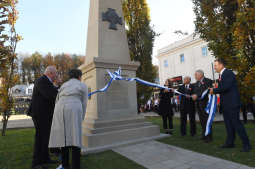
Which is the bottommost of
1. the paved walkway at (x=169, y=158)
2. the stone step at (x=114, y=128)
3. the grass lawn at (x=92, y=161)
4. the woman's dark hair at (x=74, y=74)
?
the grass lawn at (x=92, y=161)

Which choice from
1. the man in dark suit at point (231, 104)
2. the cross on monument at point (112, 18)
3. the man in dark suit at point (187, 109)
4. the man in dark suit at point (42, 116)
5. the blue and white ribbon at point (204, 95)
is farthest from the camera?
the cross on monument at point (112, 18)

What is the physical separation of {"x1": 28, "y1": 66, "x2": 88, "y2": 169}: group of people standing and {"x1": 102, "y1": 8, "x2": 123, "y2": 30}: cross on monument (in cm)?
312

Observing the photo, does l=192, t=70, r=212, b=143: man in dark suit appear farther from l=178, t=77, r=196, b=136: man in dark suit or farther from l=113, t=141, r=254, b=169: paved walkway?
l=113, t=141, r=254, b=169: paved walkway

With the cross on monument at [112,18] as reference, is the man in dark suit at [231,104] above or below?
below

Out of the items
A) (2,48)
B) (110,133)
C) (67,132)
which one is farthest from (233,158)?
(2,48)

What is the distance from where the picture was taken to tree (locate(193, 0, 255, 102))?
6.79 meters

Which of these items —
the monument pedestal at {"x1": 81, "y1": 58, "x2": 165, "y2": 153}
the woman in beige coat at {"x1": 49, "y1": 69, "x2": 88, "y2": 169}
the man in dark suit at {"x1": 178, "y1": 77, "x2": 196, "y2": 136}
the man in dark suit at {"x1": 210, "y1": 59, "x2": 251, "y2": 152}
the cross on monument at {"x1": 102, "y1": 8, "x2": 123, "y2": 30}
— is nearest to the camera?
the woman in beige coat at {"x1": 49, "y1": 69, "x2": 88, "y2": 169}

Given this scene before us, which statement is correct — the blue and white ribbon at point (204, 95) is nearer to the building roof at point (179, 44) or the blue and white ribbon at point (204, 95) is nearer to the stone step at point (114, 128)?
the stone step at point (114, 128)

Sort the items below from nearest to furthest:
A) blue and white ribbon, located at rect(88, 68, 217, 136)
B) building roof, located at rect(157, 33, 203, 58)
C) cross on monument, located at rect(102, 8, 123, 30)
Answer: blue and white ribbon, located at rect(88, 68, 217, 136), cross on monument, located at rect(102, 8, 123, 30), building roof, located at rect(157, 33, 203, 58)

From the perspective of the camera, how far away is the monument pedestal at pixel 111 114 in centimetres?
458

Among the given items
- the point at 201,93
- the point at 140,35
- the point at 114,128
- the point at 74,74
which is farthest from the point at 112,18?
the point at 140,35

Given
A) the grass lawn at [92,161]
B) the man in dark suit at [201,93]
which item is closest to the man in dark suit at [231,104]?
the man in dark suit at [201,93]

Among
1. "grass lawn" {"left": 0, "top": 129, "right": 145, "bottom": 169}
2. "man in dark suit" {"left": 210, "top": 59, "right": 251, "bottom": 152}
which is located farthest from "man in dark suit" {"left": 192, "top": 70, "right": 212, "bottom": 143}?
"grass lawn" {"left": 0, "top": 129, "right": 145, "bottom": 169}

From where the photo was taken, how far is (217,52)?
7707 mm
